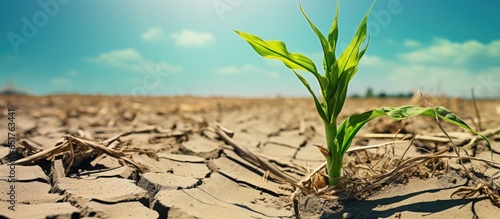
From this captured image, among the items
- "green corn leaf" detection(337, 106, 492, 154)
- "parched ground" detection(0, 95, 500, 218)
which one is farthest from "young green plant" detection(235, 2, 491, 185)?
"parched ground" detection(0, 95, 500, 218)

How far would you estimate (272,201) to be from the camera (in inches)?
64.1

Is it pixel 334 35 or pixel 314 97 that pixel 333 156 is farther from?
pixel 334 35

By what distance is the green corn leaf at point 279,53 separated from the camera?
1.48 m

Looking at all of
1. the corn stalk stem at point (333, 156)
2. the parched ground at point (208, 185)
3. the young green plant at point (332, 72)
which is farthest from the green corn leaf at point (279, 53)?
the parched ground at point (208, 185)

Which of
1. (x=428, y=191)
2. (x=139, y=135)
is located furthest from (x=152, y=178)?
(x=139, y=135)

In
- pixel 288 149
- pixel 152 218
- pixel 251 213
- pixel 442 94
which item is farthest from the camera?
pixel 442 94

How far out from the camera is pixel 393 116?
1354 millimetres

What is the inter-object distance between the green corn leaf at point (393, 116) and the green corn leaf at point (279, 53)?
0.24 meters

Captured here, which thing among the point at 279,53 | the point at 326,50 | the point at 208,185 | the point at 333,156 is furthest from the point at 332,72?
the point at 208,185

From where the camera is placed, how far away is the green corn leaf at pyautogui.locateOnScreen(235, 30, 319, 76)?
1.48 meters

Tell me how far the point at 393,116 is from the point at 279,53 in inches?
19.3

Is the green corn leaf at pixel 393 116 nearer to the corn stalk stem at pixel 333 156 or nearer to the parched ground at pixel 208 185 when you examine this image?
the corn stalk stem at pixel 333 156

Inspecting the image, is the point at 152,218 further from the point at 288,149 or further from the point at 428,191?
the point at 288,149

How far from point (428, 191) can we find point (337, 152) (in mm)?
369
